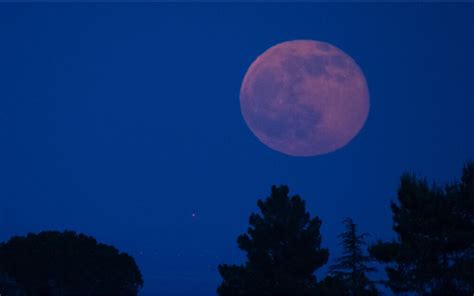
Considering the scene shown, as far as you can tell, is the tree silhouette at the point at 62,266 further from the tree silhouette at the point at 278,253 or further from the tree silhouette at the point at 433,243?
the tree silhouette at the point at 433,243

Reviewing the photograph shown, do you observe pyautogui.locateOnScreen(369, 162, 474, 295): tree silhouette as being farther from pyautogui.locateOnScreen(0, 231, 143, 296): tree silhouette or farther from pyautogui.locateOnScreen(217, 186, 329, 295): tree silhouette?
pyautogui.locateOnScreen(0, 231, 143, 296): tree silhouette

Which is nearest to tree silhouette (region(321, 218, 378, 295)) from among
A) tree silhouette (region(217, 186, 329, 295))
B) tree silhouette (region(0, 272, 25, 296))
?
tree silhouette (region(217, 186, 329, 295))

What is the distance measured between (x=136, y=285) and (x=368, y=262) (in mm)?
25431

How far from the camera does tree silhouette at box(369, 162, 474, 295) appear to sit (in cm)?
2486

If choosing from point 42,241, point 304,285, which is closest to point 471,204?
point 304,285

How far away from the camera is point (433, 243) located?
2538 cm

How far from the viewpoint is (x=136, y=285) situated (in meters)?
46.8

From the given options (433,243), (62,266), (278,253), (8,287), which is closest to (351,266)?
(278,253)

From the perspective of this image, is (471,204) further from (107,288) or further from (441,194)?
(107,288)

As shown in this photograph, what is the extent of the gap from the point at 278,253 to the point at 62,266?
2101cm

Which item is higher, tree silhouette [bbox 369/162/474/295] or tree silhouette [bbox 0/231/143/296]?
tree silhouette [bbox 0/231/143/296]

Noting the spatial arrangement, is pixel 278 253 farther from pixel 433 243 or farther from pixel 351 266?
pixel 433 243

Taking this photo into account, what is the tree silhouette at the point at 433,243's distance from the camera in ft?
81.6

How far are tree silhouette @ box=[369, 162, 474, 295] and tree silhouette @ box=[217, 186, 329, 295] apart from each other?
13.3 ft
